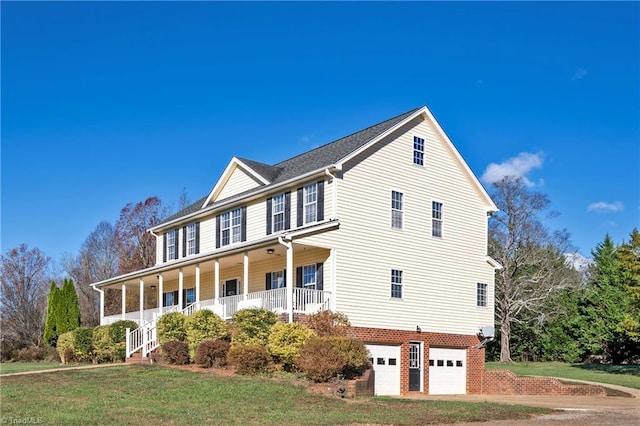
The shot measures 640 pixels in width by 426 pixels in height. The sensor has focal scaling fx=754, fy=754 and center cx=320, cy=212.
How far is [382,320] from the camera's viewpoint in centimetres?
2772

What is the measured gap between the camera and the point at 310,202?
92.8 feet

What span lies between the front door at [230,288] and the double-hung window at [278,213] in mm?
4666

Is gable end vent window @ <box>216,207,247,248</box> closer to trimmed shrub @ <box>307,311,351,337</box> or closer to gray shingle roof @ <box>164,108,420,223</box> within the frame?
gray shingle roof @ <box>164,108,420,223</box>

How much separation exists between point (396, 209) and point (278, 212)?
15.3 feet

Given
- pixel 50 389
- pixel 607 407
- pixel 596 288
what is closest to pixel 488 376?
pixel 607 407

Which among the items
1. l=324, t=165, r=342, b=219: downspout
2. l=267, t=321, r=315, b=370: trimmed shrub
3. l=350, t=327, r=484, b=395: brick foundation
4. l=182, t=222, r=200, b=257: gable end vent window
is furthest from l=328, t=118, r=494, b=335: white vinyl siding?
l=182, t=222, r=200, b=257: gable end vent window

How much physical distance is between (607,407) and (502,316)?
982 inches

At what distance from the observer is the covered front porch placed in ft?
86.5

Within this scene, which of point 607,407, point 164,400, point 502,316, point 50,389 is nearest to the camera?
point 164,400

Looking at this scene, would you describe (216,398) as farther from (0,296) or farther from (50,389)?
(0,296)

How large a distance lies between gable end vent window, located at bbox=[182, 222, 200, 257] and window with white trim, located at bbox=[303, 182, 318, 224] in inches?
338

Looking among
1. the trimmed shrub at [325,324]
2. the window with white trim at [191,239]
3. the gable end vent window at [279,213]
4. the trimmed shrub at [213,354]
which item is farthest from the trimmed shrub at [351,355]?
the window with white trim at [191,239]

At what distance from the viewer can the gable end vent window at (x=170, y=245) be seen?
3710cm

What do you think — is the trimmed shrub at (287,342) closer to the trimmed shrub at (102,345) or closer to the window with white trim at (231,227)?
the window with white trim at (231,227)
